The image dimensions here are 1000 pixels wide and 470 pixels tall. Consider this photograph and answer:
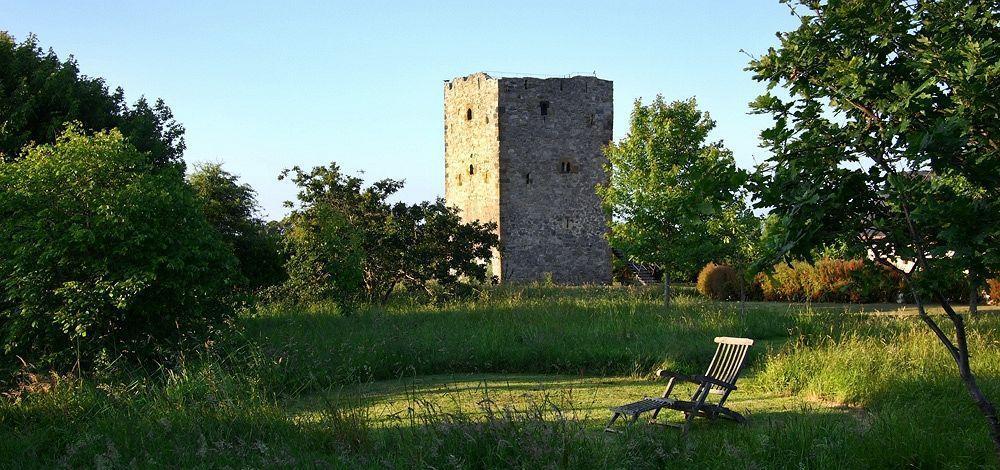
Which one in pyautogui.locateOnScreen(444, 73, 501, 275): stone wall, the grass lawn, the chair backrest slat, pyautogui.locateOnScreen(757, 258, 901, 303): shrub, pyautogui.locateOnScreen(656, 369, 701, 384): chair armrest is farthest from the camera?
pyautogui.locateOnScreen(444, 73, 501, 275): stone wall

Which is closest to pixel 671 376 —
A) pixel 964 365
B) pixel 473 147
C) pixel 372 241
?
pixel 964 365

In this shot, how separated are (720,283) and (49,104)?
61.7 feet

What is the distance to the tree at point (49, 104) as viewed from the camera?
16078 millimetres

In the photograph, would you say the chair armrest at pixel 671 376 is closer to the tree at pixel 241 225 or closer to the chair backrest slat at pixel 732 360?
the chair backrest slat at pixel 732 360

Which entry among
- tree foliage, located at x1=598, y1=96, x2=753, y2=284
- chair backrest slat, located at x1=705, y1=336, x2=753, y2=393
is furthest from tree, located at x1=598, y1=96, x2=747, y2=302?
chair backrest slat, located at x1=705, y1=336, x2=753, y2=393

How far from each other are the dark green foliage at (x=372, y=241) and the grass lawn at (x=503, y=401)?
3.12m

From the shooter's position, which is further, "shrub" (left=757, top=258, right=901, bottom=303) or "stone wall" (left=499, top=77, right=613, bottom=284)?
"stone wall" (left=499, top=77, right=613, bottom=284)

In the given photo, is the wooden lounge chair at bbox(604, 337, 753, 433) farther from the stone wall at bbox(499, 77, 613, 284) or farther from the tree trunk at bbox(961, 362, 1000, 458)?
the stone wall at bbox(499, 77, 613, 284)

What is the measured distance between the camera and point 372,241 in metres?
18.9

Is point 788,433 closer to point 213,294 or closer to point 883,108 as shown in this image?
point 883,108

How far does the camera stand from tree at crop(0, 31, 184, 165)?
52.7 ft

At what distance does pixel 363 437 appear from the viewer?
6191 millimetres

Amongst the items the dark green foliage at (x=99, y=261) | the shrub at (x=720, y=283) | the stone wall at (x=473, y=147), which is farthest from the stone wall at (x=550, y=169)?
the dark green foliage at (x=99, y=261)

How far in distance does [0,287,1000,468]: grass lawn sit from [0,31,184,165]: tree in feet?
21.2
